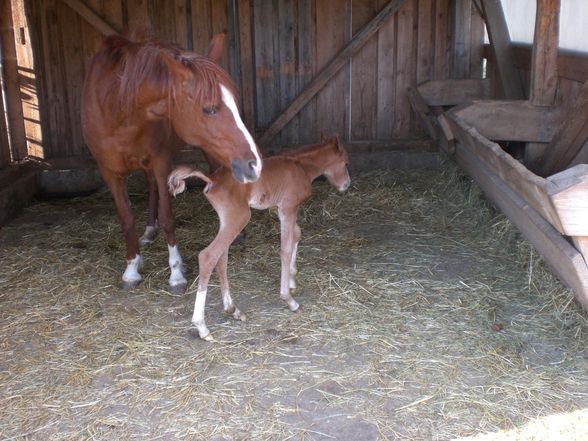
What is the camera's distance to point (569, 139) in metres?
5.30

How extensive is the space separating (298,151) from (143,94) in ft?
3.84

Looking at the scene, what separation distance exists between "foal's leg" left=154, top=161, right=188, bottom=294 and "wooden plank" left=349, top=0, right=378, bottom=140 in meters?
4.14

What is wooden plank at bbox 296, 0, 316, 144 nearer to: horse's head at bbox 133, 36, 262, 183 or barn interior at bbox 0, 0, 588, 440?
barn interior at bbox 0, 0, 588, 440

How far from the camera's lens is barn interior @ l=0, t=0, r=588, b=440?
3.26 m

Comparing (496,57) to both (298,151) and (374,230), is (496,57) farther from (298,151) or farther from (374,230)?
(298,151)

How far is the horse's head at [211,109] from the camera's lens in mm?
3736

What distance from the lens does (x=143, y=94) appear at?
159 inches

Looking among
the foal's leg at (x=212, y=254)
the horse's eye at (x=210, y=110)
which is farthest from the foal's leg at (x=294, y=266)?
the horse's eye at (x=210, y=110)

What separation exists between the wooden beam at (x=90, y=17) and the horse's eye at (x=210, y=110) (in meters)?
4.41

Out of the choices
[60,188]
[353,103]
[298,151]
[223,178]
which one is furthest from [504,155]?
[60,188]

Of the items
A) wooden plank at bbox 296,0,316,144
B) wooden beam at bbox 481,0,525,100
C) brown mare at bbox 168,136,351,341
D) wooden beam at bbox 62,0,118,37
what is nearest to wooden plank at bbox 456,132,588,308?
wooden beam at bbox 481,0,525,100

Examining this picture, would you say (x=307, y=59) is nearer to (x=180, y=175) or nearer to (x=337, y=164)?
(x=337, y=164)

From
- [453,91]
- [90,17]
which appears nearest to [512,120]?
[453,91]

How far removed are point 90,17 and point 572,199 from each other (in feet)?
20.4
